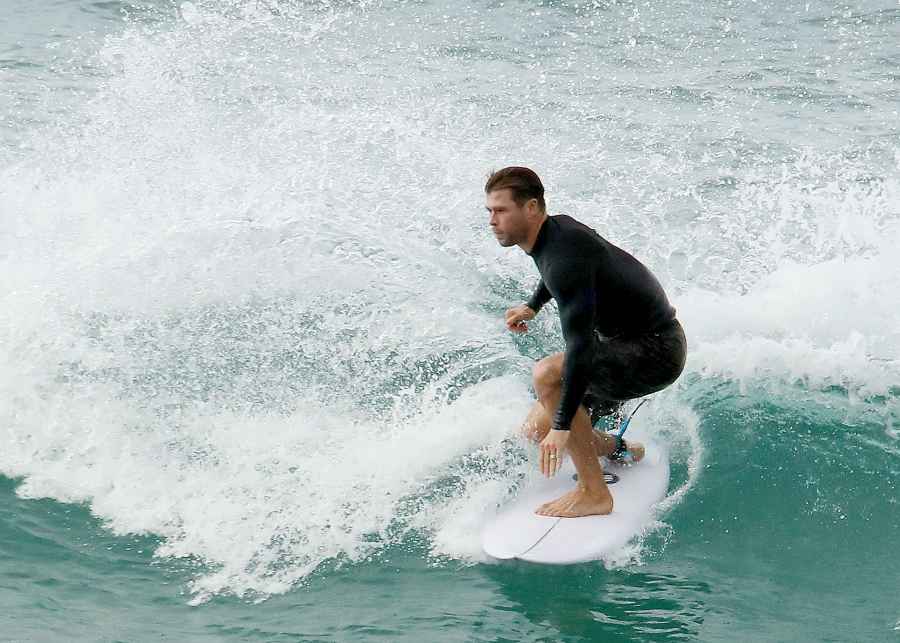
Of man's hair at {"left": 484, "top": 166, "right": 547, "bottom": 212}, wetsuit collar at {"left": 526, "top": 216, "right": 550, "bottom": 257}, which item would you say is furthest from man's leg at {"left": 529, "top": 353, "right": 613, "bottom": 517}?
man's hair at {"left": 484, "top": 166, "right": 547, "bottom": 212}

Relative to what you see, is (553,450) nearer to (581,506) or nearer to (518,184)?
(581,506)

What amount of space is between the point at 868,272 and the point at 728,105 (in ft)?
19.2

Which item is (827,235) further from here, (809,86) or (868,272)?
(809,86)

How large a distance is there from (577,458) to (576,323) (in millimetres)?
924

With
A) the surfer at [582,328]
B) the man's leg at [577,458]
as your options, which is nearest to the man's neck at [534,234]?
the surfer at [582,328]

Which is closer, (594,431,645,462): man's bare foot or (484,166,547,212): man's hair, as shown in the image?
(484,166,547,212): man's hair

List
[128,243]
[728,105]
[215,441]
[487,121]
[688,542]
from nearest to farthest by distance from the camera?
[688,542]
[215,441]
[128,243]
[487,121]
[728,105]

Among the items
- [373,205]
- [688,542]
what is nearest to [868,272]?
[688,542]

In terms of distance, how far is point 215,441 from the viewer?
5828mm

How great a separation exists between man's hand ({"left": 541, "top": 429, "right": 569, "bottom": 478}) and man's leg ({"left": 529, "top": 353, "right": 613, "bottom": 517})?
180mm

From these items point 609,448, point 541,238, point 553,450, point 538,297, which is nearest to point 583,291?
point 541,238

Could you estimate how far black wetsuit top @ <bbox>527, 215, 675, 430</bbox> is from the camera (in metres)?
4.28

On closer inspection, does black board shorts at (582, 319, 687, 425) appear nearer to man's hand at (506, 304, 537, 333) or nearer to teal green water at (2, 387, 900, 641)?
man's hand at (506, 304, 537, 333)

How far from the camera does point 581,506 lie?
16.6 feet
